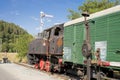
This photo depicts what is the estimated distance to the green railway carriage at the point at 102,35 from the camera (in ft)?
34.6

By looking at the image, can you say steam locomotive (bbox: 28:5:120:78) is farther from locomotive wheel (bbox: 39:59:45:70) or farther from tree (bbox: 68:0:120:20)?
tree (bbox: 68:0:120:20)

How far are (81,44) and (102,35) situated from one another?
7.40 feet

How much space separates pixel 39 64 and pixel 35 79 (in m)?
8.86

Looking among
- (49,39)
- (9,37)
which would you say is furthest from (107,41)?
(9,37)

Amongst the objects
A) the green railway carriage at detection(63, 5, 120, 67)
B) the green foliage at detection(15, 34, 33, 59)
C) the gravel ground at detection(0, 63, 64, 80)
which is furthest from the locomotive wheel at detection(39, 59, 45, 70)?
the green foliage at detection(15, 34, 33, 59)

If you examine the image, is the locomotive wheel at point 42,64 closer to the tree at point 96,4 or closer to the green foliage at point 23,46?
the tree at point 96,4

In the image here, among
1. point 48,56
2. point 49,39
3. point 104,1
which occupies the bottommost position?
point 48,56

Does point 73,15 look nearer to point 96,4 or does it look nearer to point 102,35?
point 96,4

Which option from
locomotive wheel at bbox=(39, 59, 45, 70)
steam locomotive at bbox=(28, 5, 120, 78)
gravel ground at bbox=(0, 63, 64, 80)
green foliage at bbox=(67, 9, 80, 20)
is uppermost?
green foliage at bbox=(67, 9, 80, 20)

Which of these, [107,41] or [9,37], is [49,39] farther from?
[9,37]

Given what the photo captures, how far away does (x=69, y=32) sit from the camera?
15594 mm

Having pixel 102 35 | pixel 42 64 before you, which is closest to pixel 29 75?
pixel 42 64

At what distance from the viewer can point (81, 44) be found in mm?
13727

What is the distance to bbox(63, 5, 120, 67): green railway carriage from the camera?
10.6 metres
